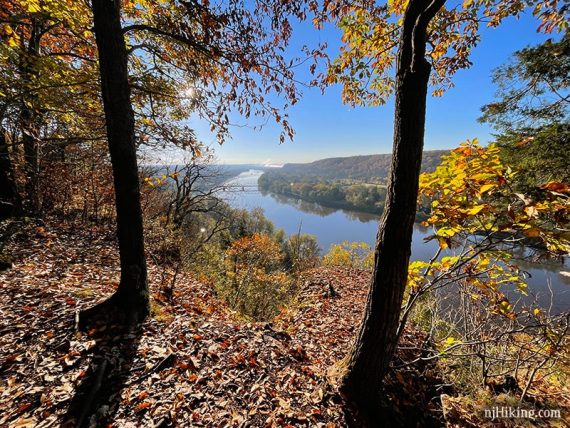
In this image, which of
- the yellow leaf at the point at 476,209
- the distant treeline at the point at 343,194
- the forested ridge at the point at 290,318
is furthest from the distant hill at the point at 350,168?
the yellow leaf at the point at 476,209

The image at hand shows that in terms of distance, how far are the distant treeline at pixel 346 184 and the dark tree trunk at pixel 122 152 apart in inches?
1287

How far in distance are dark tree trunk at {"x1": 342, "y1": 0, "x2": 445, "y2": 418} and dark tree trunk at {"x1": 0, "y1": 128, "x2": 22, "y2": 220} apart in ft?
26.5

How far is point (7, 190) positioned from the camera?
5.68 m

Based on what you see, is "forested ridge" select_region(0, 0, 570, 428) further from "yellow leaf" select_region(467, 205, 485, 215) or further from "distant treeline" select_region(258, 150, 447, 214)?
"distant treeline" select_region(258, 150, 447, 214)

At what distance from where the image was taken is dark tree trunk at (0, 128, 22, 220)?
5.57 m

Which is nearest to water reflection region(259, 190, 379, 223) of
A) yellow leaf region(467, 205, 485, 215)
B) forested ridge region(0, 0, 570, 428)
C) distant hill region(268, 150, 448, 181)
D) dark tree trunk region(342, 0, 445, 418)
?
distant hill region(268, 150, 448, 181)

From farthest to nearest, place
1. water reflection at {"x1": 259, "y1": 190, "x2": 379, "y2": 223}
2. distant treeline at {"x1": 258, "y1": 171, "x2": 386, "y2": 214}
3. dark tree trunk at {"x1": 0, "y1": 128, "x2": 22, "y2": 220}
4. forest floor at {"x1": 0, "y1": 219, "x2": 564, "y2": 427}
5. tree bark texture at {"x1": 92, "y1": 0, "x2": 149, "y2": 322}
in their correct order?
distant treeline at {"x1": 258, "y1": 171, "x2": 386, "y2": 214}, water reflection at {"x1": 259, "y1": 190, "x2": 379, "y2": 223}, dark tree trunk at {"x1": 0, "y1": 128, "x2": 22, "y2": 220}, tree bark texture at {"x1": 92, "y1": 0, "x2": 149, "y2": 322}, forest floor at {"x1": 0, "y1": 219, "x2": 564, "y2": 427}

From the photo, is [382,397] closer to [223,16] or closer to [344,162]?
[223,16]

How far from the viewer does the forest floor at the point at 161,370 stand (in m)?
2.18

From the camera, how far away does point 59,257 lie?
16.4ft

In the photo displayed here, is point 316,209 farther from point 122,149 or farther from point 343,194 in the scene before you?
point 122,149

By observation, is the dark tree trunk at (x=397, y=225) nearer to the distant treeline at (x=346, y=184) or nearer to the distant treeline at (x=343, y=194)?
the distant treeline at (x=346, y=184)

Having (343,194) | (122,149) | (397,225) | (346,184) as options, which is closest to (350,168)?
(346,184)

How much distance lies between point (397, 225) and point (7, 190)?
8.52m
